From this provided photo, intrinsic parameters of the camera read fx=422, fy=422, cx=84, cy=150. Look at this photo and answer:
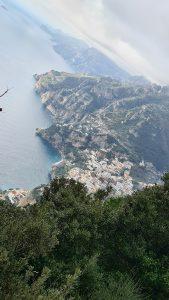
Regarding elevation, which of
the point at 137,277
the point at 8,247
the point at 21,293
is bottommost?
the point at 137,277

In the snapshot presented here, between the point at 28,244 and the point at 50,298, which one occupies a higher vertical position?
the point at 50,298

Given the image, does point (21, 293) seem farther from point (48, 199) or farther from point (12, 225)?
point (48, 199)

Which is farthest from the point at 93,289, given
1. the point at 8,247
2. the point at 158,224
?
the point at 158,224

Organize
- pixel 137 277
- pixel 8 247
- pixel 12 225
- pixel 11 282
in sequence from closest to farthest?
pixel 11 282, pixel 8 247, pixel 12 225, pixel 137 277

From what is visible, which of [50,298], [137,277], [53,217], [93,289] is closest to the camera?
[50,298]

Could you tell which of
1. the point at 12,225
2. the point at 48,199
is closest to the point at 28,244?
the point at 12,225

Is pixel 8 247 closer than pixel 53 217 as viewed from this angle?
Yes
